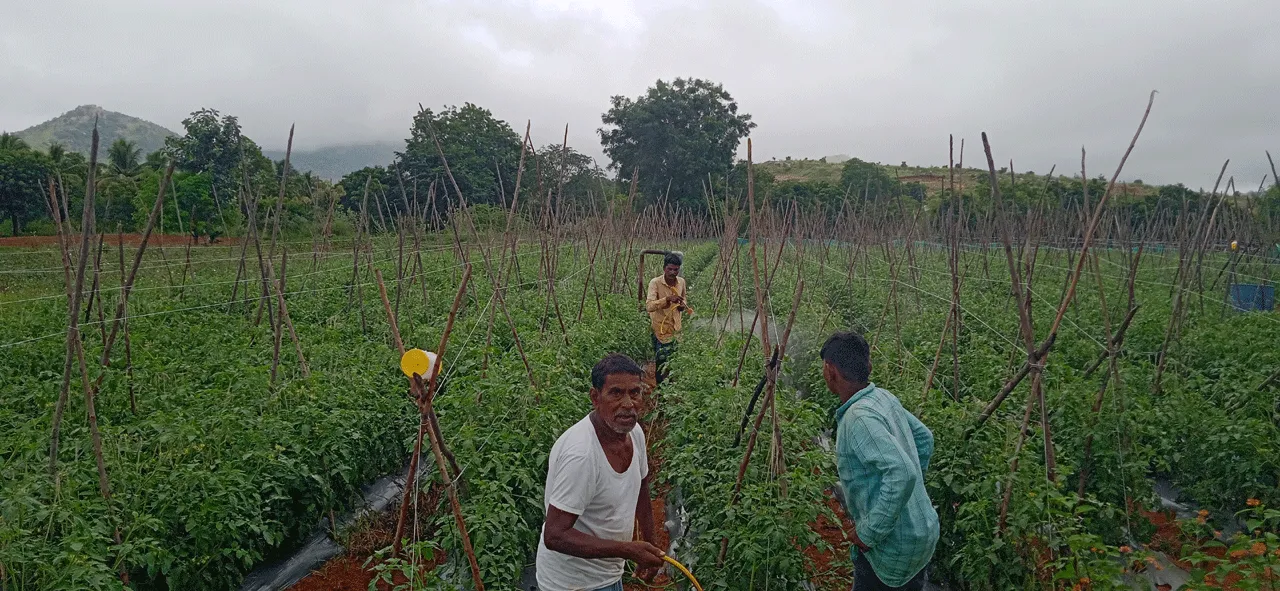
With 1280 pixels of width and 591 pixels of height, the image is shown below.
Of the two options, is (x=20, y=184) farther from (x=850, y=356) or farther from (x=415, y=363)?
(x=850, y=356)

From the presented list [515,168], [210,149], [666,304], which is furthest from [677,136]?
[666,304]

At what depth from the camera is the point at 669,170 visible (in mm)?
39906

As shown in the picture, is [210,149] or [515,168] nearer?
[210,149]

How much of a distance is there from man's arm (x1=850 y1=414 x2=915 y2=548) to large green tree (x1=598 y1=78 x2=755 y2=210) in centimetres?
3637

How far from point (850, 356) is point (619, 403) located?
0.92 m

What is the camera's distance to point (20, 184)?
80.5ft

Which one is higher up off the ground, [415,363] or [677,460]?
[415,363]

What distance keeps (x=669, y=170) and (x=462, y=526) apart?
38.3m

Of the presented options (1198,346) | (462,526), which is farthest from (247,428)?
(1198,346)

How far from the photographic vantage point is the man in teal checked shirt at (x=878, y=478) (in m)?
2.41

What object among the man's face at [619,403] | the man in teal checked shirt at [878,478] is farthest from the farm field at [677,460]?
the man's face at [619,403]

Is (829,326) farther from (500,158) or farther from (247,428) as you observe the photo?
(500,158)

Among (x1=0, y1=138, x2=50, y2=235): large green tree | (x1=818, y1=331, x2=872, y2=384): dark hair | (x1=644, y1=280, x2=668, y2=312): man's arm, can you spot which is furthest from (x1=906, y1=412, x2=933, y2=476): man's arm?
(x1=0, y1=138, x2=50, y2=235): large green tree

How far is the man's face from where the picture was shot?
2.33m
